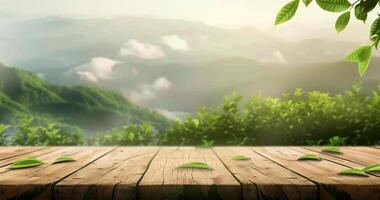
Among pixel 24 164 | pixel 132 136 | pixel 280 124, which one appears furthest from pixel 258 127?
pixel 24 164

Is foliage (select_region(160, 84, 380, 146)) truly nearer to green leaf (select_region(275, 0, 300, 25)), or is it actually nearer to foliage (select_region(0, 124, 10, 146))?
foliage (select_region(0, 124, 10, 146))

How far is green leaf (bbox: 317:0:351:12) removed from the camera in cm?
142

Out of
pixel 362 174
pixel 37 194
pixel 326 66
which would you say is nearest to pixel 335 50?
pixel 326 66

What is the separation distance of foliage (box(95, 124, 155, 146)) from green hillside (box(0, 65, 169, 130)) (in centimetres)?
107

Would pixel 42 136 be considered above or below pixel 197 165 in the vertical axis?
above

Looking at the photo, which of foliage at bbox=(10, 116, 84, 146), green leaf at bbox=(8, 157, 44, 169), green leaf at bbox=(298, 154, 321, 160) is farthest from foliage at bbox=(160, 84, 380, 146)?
green leaf at bbox=(8, 157, 44, 169)

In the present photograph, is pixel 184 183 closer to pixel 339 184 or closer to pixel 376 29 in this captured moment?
pixel 339 184

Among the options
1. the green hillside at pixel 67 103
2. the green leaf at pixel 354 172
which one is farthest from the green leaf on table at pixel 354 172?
the green hillside at pixel 67 103

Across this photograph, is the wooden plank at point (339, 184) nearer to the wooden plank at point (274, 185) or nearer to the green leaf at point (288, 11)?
the wooden plank at point (274, 185)

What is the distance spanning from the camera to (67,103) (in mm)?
6949

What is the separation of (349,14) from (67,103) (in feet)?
19.2

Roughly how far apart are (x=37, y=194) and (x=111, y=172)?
390 mm

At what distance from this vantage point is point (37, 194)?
1.59 m

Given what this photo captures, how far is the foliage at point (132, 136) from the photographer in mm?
4941
